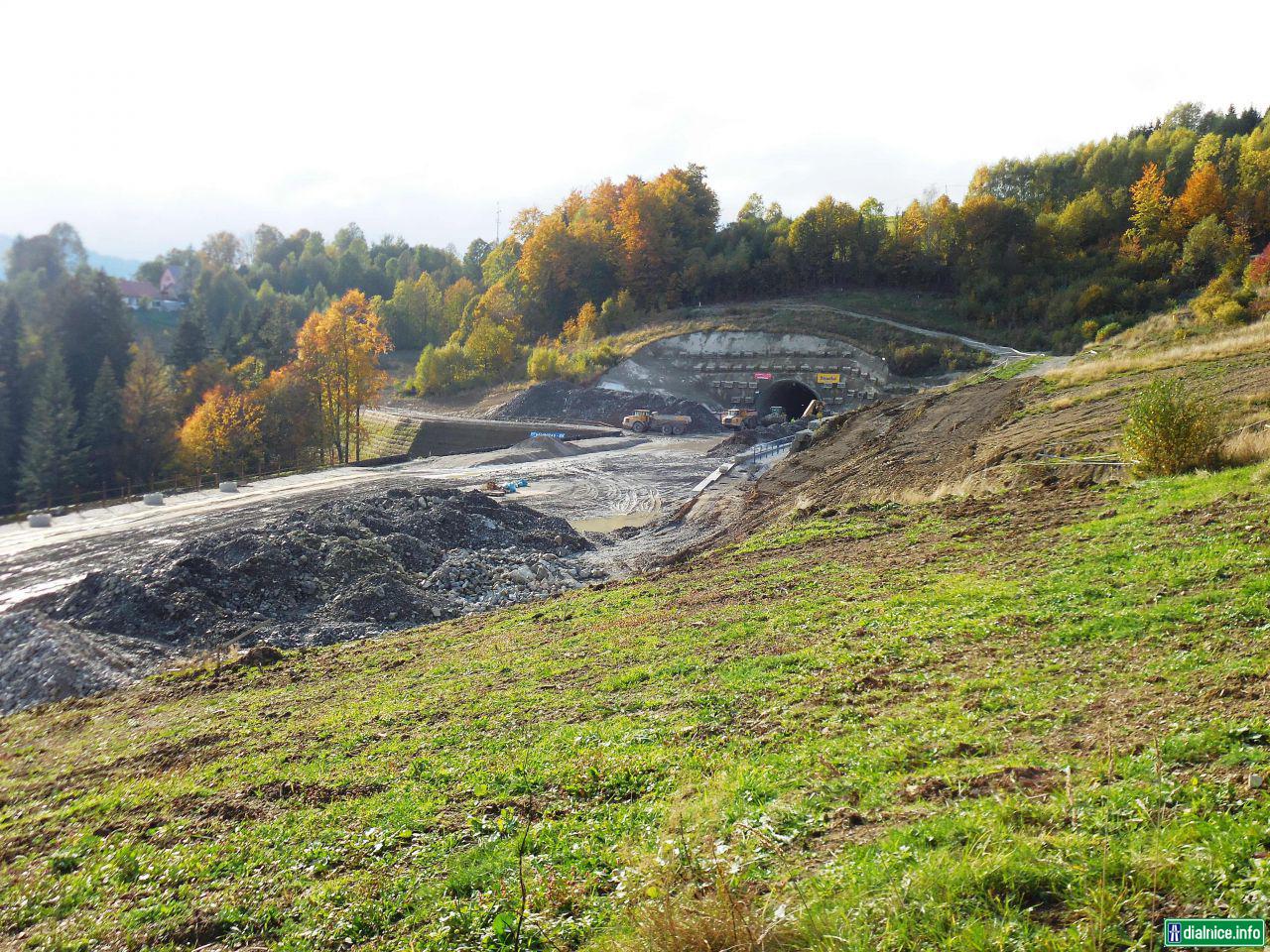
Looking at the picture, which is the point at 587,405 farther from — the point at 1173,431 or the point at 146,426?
the point at 1173,431

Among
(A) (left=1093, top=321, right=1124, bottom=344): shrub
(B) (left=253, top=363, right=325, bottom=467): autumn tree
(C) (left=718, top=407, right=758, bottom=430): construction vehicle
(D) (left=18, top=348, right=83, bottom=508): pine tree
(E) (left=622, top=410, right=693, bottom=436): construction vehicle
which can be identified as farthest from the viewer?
(B) (left=253, top=363, right=325, bottom=467): autumn tree

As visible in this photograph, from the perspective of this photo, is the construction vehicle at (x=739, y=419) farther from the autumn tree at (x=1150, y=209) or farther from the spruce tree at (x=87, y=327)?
the spruce tree at (x=87, y=327)

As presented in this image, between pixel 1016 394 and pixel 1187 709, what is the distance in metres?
28.7

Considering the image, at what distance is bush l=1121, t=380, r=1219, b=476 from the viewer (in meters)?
14.5

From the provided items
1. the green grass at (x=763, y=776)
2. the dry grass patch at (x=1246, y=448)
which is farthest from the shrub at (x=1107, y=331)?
the green grass at (x=763, y=776)

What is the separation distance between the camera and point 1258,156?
59500 millimetres

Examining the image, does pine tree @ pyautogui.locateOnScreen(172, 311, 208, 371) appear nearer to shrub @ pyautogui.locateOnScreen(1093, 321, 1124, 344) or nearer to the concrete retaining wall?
the concrete retaining wall

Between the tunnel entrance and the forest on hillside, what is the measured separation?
1409cm

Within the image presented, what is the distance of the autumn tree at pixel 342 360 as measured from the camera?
2336 inches

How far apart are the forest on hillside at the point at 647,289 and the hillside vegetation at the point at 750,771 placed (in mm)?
34325

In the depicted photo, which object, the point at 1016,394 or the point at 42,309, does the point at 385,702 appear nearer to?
the point at 1016,394

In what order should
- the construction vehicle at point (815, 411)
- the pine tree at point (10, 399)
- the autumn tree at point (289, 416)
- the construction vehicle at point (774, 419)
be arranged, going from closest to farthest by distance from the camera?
the pine tree at point (10, 399) < the construction vehicle at point (815, 411) < the construction vehicle at point (774, 419) < the autumn tree at point (289, 416)

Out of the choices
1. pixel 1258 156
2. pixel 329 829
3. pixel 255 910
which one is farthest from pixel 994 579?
pixel 1258 156

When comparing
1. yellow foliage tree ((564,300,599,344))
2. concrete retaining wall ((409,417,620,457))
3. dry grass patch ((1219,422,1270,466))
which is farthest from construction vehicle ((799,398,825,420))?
dry grass patch ((1219,422,1270,466))
